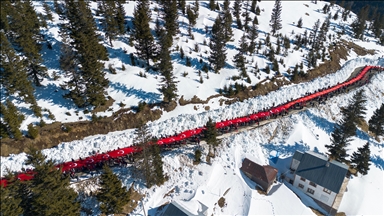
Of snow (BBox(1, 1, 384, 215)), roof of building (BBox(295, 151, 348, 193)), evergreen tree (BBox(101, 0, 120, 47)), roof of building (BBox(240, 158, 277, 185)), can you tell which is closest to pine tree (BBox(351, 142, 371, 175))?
snow (BBox(1, 1, 384, 215))

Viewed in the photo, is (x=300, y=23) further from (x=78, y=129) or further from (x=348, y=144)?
(x=78, y=129)

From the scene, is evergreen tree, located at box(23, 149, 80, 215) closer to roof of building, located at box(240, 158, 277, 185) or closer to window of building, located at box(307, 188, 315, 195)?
roof of building, located at box(240, 158, 277, 185)

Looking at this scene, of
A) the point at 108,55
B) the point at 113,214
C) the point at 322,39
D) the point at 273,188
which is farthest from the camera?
the point at 322,39

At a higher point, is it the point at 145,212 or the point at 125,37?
the point at 125,37

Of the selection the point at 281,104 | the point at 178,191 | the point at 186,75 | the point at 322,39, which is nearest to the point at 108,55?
the point at 186,75

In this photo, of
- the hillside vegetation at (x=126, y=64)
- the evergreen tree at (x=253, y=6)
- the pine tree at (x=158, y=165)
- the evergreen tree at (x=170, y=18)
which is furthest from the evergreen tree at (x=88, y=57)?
the evergreen tree at (x=253, y=6)

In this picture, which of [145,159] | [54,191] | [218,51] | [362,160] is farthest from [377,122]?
[54,191]

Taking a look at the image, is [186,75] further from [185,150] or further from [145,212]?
[145,212]
